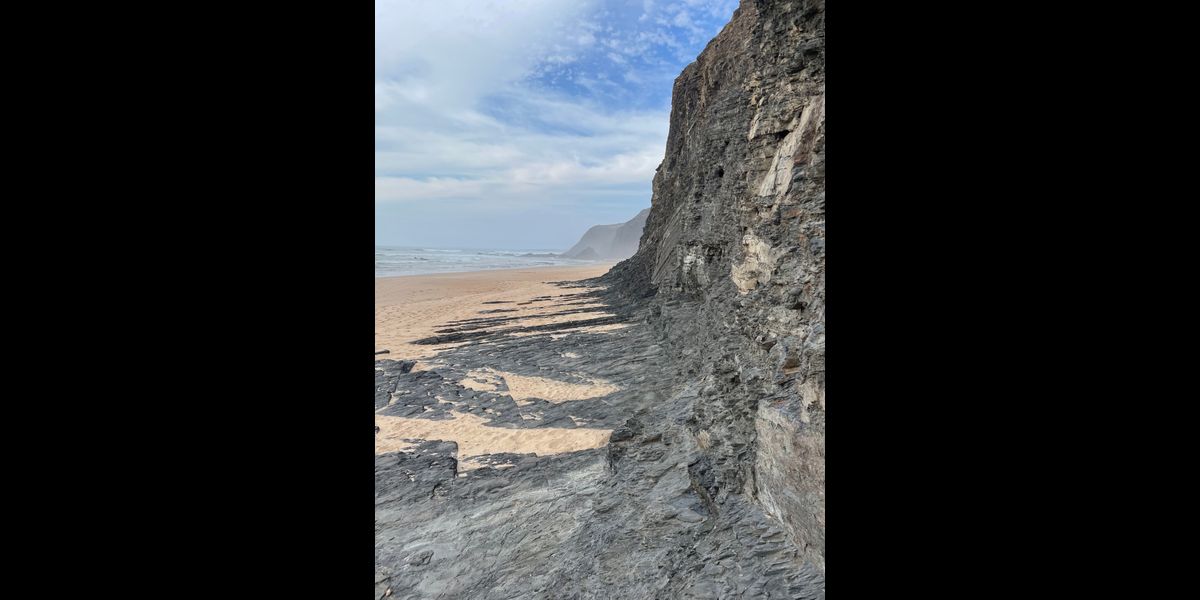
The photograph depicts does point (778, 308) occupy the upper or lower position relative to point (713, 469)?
upper

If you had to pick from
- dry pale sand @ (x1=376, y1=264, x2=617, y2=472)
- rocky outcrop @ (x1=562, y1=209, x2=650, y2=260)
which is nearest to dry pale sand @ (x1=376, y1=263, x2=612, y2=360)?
dry pale sand @ (x1=376, y1=264, x2=617, y2=472)

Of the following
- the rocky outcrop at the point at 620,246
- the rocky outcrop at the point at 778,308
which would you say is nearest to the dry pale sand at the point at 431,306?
the rocky outcrop at the point at 778,308

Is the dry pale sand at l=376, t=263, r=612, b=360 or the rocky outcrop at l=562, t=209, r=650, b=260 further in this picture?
the rocky outcrop at l=562, t=209, r=650, b=260

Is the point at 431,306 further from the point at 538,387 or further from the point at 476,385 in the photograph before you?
the point at 538,387

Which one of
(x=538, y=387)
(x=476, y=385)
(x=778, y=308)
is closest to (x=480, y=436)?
(x=538, y=387)

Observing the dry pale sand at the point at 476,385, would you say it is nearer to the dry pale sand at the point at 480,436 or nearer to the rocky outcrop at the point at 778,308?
the dry pale sand at the point at 480,436

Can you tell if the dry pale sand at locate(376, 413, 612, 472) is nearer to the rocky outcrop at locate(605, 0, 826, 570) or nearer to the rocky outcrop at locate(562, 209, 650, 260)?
the rocky outcrop at locate(605, 0, 826, 570)
